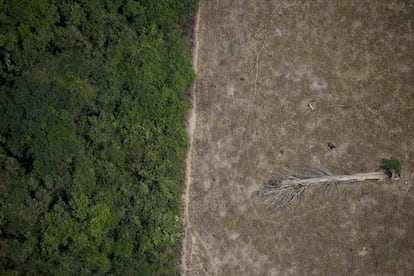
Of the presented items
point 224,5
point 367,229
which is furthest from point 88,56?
point 367,229

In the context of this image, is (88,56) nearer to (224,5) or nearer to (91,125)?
(91,125)

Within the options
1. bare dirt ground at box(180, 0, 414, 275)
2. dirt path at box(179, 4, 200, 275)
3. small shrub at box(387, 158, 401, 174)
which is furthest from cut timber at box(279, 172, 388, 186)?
dirt path at box(179, 4, 200, 275)

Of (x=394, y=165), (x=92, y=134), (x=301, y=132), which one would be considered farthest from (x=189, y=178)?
(x=394, y=165)

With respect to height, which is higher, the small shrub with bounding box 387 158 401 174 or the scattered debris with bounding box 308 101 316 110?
the scattered debris with bounding box 308 101 316 110

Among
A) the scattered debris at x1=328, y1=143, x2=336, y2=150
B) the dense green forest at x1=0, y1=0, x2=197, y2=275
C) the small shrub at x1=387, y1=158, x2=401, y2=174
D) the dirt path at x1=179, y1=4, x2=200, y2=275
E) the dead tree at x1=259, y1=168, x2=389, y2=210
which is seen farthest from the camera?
the scattered debris at x1=328, y1=143, x2=336, y2=150

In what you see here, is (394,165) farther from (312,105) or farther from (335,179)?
(312,105)

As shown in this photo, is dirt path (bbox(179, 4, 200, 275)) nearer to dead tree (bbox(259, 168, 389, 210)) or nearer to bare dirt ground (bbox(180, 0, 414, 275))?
bare dirt ground (bbox(180, 0, 414, 275))
